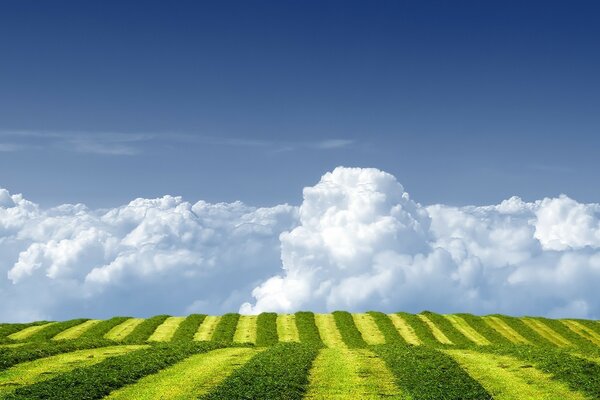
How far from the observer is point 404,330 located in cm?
8569

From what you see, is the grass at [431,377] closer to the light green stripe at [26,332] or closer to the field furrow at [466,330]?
the field furrow at [466,330]

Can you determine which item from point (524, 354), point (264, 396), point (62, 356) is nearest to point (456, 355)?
point (524, 354)

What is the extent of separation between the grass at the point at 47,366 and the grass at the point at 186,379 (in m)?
6.64

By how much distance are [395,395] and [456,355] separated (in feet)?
61.3

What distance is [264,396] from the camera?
31.9 meters

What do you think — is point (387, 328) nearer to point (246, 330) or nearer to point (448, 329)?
point (448, 329)

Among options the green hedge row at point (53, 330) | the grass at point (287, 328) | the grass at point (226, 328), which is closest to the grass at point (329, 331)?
the grass at point (287, 328)

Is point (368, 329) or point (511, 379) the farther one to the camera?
point (368, 329)

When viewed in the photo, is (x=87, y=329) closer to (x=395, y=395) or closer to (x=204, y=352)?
(x=204, y=352)

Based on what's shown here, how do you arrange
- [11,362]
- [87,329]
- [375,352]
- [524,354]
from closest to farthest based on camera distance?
[11,362], [524,354], [375,352], [87,329]

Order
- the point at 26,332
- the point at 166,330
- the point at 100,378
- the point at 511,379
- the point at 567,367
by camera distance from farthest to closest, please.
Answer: the point at 166,330
the point at 26,332
the point at 567,367
the point at 511,379
the point at 100,378

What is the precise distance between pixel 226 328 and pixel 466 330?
3465cm

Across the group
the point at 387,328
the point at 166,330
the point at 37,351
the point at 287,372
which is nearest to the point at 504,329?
the point at 387,328

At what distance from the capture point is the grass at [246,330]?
7956cm
